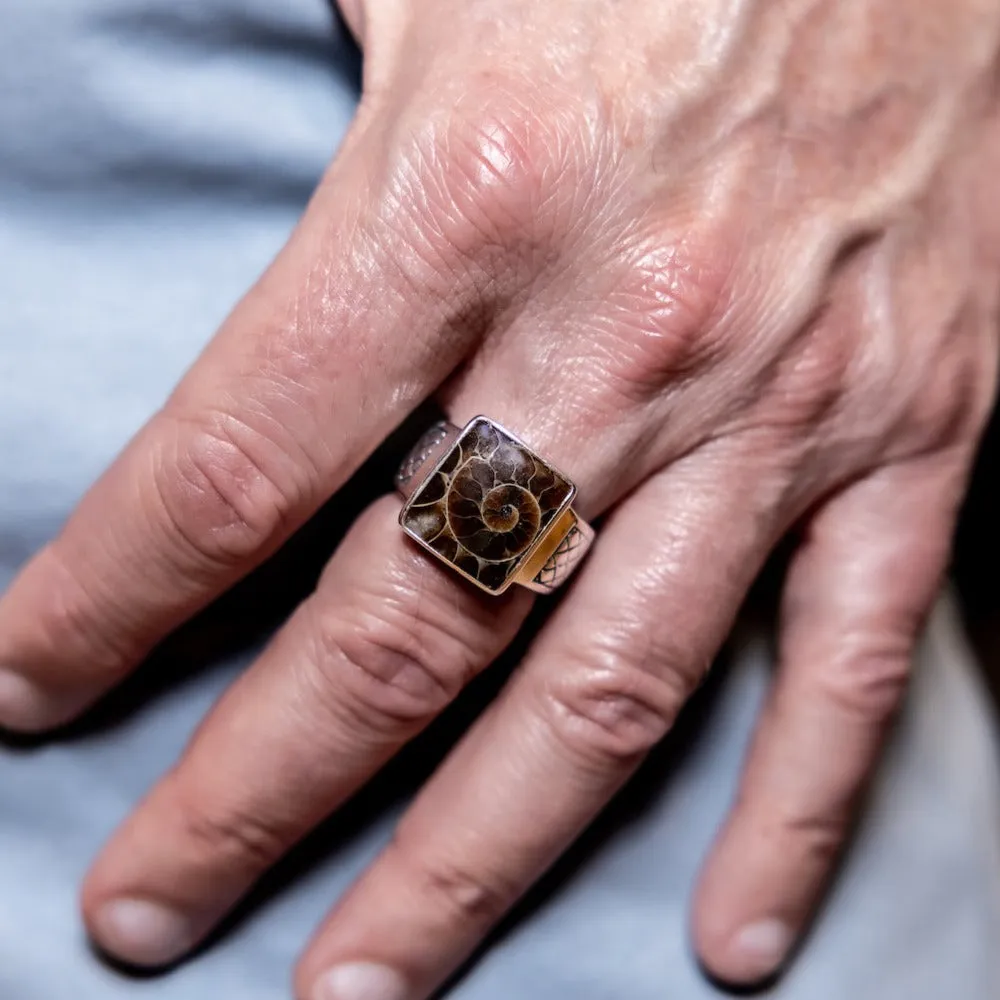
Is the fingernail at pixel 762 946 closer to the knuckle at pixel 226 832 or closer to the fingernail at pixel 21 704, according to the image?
the knuckle at pixel 226 832

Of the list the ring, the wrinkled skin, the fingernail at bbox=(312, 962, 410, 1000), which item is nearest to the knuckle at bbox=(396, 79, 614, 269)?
the wrinkled skin

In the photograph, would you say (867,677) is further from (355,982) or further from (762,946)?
(355,982)

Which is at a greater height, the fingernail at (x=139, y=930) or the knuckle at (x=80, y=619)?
the knuckle at (x=80, y=619)

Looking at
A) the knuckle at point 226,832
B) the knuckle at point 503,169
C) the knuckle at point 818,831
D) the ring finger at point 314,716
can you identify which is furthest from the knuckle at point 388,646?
the knuckle at point 818,831

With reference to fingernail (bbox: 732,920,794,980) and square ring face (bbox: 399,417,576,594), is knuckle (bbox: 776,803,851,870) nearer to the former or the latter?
fingernail (bbox: 732,920,794,980)

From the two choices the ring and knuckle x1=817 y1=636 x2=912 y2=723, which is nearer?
the ring

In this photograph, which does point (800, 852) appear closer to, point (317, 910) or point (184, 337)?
point (317, 910)

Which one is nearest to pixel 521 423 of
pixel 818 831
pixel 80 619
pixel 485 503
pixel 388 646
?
pixel 485 503
